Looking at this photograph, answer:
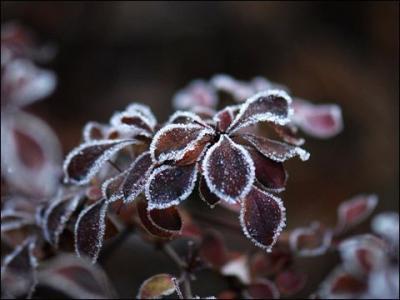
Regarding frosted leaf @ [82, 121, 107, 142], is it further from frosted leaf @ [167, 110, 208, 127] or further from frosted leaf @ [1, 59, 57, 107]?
frosted leaf @ [1, 59, 57, 107]

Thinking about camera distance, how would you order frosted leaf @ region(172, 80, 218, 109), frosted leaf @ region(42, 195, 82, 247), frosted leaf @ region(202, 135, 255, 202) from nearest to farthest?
frosted leaf @ region(202, 135, 255, 202) < frosted leaf @ region(42, 195, 82, 247) < frosted leaf @ region(172, 80, 218, 109)

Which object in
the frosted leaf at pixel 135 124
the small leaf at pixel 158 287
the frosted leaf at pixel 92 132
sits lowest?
the small leaf at pixel 158 287

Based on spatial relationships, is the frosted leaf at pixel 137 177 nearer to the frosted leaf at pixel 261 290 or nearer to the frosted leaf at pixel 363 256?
the frosted leaf at pixel 261 290

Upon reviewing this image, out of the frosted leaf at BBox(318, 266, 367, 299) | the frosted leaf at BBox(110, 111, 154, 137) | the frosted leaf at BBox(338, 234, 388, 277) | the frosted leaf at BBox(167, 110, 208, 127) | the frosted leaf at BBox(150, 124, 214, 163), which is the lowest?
the frosted leaf at BBox(318, 266, 367, 299)

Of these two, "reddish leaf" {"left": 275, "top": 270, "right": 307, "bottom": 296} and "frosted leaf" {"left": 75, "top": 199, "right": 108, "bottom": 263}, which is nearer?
"frosted leaf" {"left": 75, "top": 199, "right": 108, "bottom": 263}

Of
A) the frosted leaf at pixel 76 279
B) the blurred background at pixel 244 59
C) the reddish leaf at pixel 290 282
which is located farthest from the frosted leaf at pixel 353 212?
the blurred background at pixel 244 59

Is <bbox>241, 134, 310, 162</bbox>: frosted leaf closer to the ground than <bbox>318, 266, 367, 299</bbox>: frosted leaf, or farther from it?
farther from it

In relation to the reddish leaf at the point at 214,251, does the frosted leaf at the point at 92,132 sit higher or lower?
higher

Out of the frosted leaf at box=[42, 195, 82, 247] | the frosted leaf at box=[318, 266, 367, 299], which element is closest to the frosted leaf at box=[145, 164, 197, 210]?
the frosted leaf at box=[42, 195, 82, 247]

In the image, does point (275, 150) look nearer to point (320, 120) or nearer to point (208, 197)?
point (208, 197)
